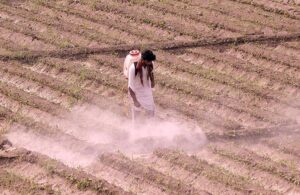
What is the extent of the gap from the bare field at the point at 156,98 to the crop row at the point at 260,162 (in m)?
0.02

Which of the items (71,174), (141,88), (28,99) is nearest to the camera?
(71,174)

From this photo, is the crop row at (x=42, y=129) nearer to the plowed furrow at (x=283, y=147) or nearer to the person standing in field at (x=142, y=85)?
the person standing in field at (x=142, y=85)

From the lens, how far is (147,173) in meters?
5.82

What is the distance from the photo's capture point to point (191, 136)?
6.41 metres

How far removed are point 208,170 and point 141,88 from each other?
1243 mm

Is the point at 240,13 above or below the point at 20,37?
above

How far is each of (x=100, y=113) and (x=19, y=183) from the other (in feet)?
5.10

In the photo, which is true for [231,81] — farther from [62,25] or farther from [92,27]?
[62,25]

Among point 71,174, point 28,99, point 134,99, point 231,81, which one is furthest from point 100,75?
point 71,174

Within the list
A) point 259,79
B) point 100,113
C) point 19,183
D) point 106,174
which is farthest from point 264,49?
point 19,183

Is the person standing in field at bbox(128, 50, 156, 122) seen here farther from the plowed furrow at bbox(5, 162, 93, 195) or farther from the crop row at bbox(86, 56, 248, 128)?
the plowed furrow at bbox(5, 162, 93, 195)

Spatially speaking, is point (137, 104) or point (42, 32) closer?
point (137, 104)

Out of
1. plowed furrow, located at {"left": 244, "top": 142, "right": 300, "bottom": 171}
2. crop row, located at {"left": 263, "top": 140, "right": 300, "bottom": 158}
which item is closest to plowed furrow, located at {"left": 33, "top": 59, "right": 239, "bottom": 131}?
plowed furrow, located at {"left": 244, "top": 142, "right": 300, "bottom": 171}

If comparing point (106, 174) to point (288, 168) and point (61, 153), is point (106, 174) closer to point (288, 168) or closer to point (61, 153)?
point (61, 153)
